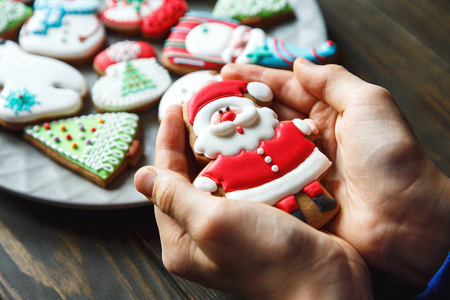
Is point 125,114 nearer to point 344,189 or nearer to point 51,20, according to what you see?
point 51,20

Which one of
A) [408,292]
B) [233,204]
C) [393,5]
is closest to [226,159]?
[233,204]

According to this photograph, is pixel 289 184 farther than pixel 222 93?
No

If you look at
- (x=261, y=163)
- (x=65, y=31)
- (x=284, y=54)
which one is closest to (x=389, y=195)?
(x=261, y=163)

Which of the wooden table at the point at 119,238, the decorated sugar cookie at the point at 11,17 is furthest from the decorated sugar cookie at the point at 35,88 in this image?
the wooden table at the point at 119,238

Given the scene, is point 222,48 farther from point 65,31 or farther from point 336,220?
point 336,220

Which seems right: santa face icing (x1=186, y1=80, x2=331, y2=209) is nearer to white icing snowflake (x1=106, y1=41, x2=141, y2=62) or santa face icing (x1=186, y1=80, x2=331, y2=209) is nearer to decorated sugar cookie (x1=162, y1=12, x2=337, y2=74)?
decorated sugar cookie (x1=162, y1=12, x2=337, y2=74)
